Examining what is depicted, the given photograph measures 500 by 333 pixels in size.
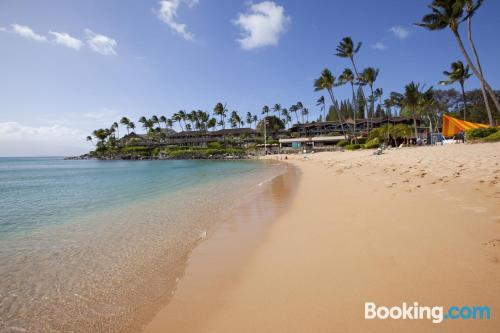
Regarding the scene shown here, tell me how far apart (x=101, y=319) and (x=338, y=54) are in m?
53.9

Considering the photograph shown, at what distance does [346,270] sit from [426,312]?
1031mm

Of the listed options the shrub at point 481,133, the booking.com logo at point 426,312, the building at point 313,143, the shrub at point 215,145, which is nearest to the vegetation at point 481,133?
the shrub at point 481,133

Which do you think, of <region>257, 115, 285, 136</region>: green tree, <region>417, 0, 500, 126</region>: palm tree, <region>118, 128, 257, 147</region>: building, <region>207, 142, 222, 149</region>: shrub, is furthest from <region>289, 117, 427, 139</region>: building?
<region>417, 0, 500, 126</region>: palm tree

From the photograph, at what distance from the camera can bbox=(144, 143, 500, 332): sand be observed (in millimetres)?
2428

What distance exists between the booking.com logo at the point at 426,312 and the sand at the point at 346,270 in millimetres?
56

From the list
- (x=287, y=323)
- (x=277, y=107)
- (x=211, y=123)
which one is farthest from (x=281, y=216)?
(x=277, y=107)

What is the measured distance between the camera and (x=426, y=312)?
92.2 inches

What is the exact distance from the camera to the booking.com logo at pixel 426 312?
7.27 ft

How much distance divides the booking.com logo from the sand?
0.06m

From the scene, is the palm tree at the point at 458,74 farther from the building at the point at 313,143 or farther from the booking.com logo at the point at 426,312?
the booking.com logo at the point at 426,312

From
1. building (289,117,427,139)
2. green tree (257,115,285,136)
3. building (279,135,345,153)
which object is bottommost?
building (279,135,345,153)

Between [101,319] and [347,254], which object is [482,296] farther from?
[101,319]

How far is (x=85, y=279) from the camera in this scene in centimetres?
404

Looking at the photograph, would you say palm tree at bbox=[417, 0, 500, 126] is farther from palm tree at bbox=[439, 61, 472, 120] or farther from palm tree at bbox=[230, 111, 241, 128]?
palm tree at bbox=[230, 111, 241, 128]
